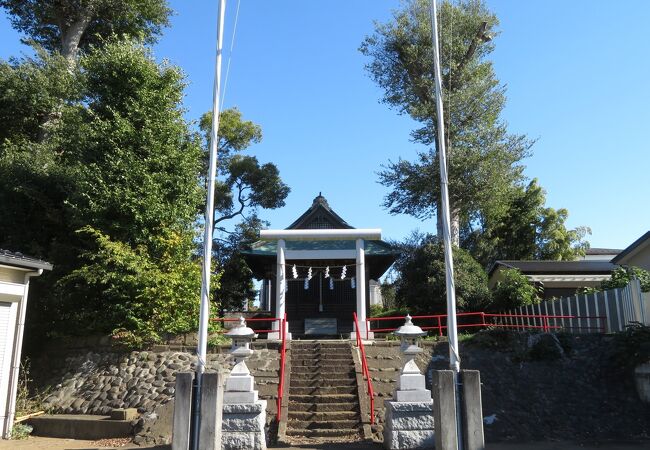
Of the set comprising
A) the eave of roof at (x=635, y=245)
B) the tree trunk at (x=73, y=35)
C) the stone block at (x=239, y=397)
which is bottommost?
the stone block at (x=239, y=397)

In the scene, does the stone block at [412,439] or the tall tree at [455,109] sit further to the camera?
the tall tree at [455,109]

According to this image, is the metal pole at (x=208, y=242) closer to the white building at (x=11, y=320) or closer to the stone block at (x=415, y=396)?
the stone block at (x=415, y=396)

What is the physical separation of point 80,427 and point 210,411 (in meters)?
5.47

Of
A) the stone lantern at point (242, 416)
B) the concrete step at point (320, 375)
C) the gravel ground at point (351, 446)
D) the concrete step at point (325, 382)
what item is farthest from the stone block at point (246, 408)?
the concrete step at point (320, 375)

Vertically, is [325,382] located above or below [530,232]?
below

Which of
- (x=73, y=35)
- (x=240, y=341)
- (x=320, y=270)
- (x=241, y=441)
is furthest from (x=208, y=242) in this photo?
(x=73, y=35)

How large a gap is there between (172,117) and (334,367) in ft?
30.2

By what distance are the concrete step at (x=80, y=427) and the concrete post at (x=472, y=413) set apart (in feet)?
24.1

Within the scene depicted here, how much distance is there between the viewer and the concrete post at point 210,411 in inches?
307

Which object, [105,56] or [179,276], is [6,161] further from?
[179,276]

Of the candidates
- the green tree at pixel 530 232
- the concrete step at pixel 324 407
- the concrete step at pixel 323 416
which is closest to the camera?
the concrete step at pixel 323 416

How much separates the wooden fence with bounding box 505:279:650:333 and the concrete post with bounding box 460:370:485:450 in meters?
8.10

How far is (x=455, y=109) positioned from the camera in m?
25.6

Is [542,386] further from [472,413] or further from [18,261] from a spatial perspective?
[18,261]
